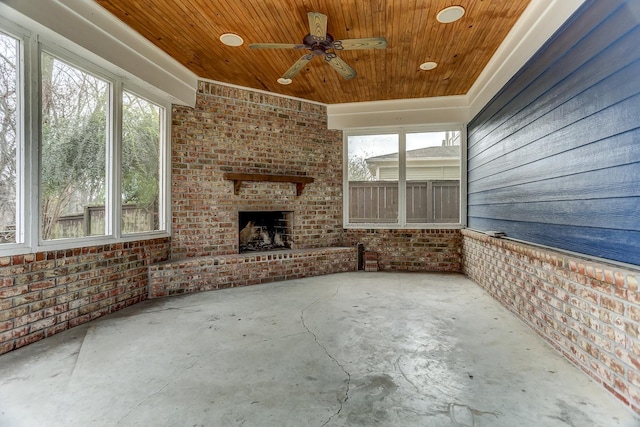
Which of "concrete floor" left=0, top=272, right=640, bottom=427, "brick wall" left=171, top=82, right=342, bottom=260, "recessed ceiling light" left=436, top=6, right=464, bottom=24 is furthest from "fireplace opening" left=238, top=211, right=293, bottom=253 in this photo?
"recessed ceiling light" left=436, top=6, right=464, bottom=24

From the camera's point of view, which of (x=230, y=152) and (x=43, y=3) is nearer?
(x=43, y=3)

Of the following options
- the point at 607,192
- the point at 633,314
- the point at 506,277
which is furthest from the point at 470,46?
the point at 633,314

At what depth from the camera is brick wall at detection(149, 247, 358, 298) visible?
4238 mm

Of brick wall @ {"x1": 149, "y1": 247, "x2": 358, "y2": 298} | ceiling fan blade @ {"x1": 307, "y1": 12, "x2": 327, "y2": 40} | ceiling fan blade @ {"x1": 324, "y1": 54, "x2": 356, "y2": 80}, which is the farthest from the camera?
brick wall @ {"x1": 149, "y1": 247, "x2": 358, "y2": 298}

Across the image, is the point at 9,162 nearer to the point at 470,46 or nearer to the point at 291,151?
the point at 291,151

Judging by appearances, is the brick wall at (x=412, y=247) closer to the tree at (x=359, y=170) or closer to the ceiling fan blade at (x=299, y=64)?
the tree at (x=359, y=170)

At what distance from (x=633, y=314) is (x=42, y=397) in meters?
3.49

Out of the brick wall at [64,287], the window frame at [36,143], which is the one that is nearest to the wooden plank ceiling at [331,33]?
the window frame at [36,143]

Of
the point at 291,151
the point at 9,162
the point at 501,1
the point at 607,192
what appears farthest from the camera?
the point at 291,151

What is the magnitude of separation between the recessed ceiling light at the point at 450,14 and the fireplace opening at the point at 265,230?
3.58 metres

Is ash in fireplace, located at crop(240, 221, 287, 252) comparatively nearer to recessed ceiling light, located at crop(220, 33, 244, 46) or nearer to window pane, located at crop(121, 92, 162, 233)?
window pane, located at crop(121, 92, 162, 233)

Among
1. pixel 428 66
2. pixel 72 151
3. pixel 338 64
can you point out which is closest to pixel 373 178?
pixel 428 66

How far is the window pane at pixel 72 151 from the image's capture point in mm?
2920

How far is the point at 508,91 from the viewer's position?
12.5 feet
